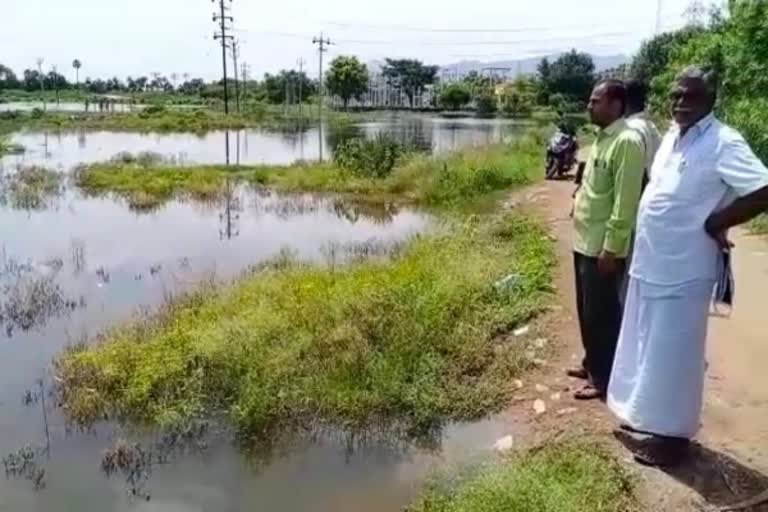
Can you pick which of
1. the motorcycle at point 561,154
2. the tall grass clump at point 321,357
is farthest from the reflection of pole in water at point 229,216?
the motorcycle at point 561,154

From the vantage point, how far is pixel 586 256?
4.05 metres

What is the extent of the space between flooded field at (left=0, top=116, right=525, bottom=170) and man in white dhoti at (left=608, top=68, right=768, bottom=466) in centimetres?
1769

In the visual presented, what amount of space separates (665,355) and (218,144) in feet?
99.2

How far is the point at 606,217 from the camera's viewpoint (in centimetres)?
390

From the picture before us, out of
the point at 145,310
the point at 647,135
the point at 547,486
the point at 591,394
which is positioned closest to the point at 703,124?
the point at 647,135

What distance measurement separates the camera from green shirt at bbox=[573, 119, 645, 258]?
366 centimetres

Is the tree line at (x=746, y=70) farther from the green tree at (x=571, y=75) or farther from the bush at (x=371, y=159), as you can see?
the green tree at (x=571, y=75)

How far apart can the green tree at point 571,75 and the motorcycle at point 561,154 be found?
39.5 metres

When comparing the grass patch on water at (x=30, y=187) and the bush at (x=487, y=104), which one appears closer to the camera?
the grass patch on water at (x=30, y=187)

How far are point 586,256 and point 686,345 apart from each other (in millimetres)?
957

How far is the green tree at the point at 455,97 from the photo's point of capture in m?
65.9

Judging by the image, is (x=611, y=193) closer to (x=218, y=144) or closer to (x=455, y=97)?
(x=218, y=144)

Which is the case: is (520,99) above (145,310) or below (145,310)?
A: above

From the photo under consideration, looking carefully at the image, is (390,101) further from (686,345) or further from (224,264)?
(686,345)
